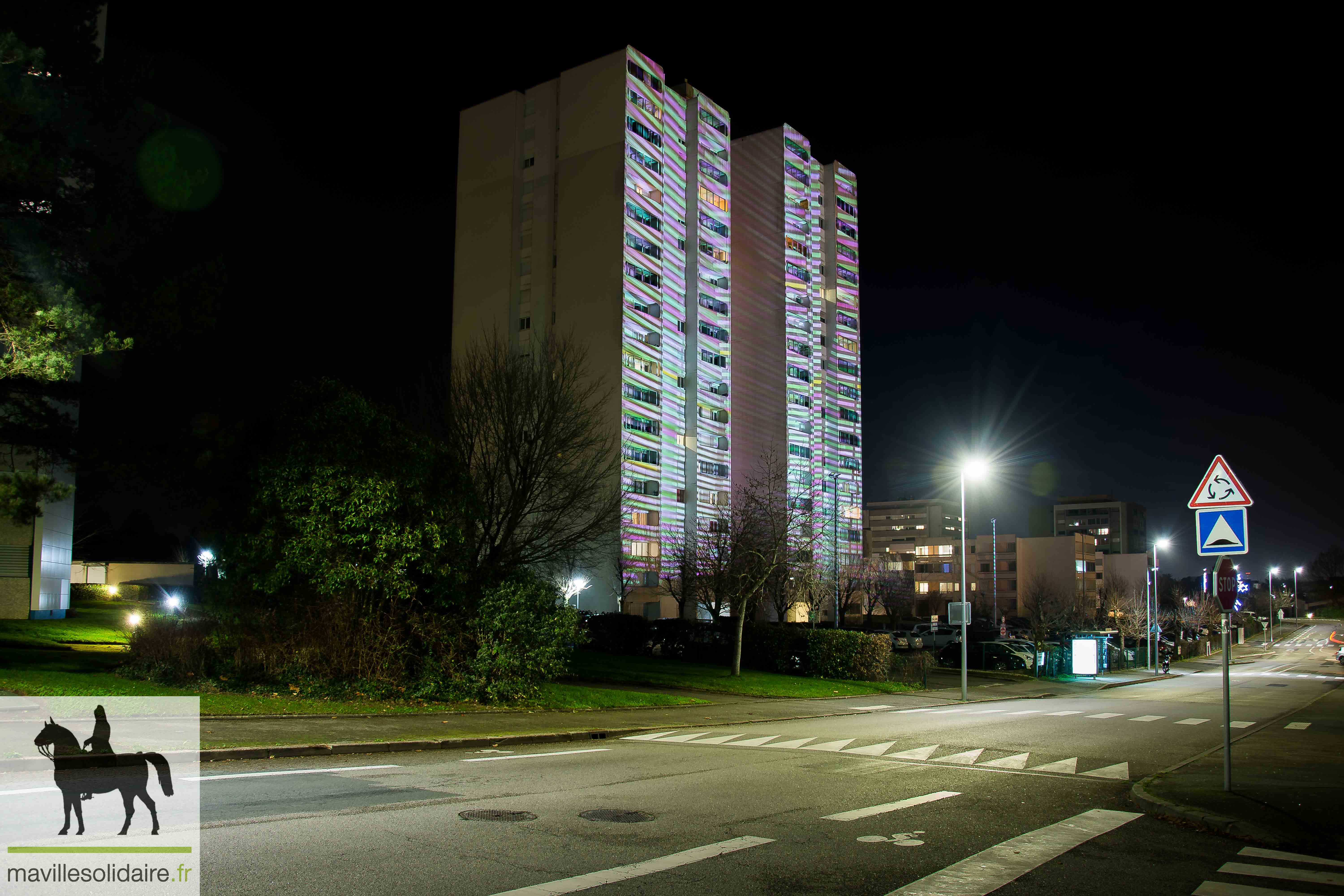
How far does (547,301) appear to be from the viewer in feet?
280

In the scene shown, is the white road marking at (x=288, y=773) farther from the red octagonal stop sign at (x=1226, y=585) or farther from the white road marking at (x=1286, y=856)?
the red octagonal stop sign at (x=1226, y=585)

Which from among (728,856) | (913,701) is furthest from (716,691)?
(728,856)

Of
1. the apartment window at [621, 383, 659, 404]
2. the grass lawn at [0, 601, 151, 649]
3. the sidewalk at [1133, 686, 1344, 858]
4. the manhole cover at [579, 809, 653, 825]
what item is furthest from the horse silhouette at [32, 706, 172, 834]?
the apartment window at [621, 383, 659, 404]

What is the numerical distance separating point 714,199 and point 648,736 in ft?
278

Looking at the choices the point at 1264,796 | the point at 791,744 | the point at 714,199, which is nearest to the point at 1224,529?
the point at 1264,796

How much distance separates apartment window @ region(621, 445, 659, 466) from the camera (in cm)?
8100

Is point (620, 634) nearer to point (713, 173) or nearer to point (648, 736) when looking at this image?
point (648, 736)

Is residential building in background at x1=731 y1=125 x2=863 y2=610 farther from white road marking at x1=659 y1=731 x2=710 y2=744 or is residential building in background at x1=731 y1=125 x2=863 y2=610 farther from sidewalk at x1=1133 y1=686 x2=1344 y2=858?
sidewalk at x1=1133 y1=686 x2=1344 y2=858

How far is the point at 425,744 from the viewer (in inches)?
543

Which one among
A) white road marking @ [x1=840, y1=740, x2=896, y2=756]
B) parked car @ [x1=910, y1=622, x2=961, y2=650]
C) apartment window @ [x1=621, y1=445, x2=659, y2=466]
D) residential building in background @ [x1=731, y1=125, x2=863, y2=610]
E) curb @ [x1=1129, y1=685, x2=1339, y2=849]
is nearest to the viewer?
curb @ [x1=1129, y1=685, x2=1339, y2=849]

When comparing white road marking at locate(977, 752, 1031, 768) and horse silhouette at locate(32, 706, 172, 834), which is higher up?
horse silhouette at locate(32, 706, 172, 834)

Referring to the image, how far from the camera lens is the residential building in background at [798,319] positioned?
3969 inches

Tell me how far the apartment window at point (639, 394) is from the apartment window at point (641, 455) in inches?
162

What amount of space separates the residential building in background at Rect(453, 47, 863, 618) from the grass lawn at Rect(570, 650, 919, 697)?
3628cm
